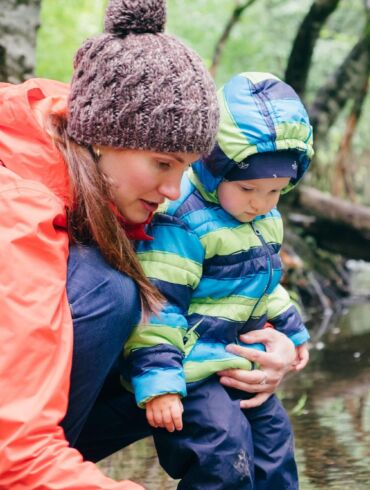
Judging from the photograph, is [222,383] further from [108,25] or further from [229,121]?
[108,25]

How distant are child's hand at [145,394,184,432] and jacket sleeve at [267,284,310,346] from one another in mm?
584

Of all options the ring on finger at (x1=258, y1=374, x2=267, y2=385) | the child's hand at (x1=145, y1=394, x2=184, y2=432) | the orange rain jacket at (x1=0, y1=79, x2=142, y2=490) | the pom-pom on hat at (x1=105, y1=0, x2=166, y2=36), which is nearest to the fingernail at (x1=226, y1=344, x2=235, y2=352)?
the ring on finger at (x1=258, y1=374, x2=267, y2=385)

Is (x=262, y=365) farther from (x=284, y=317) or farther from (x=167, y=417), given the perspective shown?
(x=167, y=417)

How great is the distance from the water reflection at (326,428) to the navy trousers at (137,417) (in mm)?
472

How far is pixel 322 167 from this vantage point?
36.4 ft

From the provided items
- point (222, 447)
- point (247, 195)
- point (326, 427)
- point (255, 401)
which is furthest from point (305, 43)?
point (222, 447)

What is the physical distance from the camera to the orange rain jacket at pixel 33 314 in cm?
179

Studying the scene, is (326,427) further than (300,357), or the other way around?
(326,427)

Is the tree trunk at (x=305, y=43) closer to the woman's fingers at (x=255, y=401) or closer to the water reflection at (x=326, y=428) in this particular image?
the water reflection at (x=326, y=428)

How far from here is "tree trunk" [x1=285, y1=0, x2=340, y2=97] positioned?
27.0 ft

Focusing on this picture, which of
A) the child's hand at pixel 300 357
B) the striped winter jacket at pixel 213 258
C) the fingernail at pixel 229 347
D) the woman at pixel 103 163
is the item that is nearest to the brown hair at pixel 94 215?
the woman at pixel 103 163

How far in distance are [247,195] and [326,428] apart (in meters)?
1.55

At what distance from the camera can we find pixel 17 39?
4.67 m

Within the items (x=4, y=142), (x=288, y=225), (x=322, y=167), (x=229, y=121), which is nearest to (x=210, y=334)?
(x=229, y=121)
